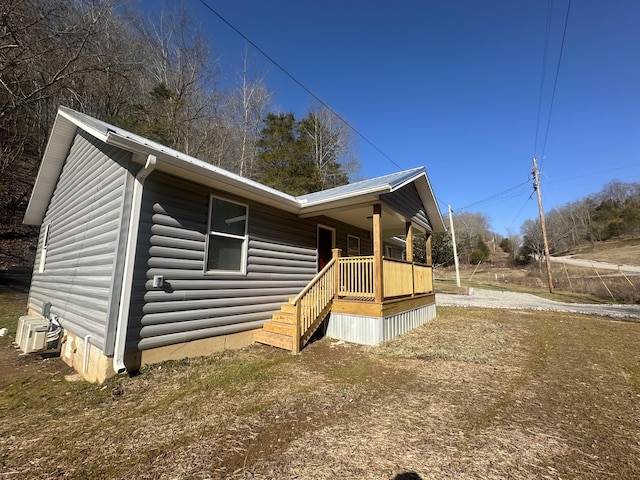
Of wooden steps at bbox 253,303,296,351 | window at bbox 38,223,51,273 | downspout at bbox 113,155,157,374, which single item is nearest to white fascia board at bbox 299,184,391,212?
wooden steps at bbox 253,303,296,351

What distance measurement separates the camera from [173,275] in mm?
4715

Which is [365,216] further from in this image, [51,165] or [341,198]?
[51,165]

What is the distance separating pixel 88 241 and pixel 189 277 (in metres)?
2.15

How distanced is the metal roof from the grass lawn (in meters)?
3.16

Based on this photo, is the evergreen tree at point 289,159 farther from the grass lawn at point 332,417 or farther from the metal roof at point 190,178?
the grass lawn at point 332,417

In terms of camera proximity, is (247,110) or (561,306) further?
(247,110)

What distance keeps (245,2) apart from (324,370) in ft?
32.1

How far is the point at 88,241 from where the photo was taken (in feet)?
17.2

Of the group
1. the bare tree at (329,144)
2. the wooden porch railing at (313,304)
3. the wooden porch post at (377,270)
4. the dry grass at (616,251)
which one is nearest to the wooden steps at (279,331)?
the wooden porch railing at (313,304)

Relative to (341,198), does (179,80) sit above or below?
above

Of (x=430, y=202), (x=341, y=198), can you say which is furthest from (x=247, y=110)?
(x=341, y=198)

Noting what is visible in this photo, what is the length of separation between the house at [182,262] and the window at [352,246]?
1.59 m

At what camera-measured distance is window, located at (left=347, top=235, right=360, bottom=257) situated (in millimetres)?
9952

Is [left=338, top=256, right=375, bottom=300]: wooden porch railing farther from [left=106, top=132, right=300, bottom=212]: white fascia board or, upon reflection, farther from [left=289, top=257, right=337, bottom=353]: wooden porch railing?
[left=106, top=132, right=300, bottom=212]: white fascia board
